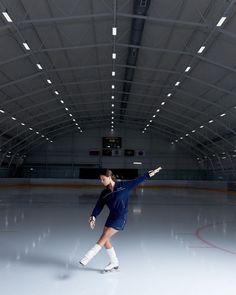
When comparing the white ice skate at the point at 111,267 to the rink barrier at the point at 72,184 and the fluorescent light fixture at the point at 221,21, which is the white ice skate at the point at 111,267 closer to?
the fluorescent light fixture at the point at 221,21

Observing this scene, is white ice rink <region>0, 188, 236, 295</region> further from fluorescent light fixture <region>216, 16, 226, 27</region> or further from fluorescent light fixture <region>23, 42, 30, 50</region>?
fluorescent light fixture <region>23, 42, 30, 50</region>

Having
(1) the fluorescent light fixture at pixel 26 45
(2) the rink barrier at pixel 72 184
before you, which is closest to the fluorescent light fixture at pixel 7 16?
(1) the fluorescent light fixture at pixel 26 45

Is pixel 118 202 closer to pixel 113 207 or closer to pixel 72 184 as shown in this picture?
pixel 113 207

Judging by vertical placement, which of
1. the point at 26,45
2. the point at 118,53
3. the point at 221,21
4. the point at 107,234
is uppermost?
the point at 118,53

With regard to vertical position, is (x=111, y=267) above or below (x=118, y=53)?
below

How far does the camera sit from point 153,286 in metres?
5.63

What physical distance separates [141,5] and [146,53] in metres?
8.12

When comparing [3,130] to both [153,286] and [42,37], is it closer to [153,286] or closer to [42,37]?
[42,37]

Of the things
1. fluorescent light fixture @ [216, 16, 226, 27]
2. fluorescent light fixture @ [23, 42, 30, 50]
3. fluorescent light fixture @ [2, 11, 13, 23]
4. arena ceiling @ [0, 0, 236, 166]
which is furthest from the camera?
fluorescent light fixture @ [23, 42, 30, 50]

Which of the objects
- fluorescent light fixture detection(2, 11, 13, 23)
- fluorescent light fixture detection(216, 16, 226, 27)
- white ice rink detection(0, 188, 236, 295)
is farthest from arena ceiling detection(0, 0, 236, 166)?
white ice rink detection(0, 188, 236, 295)

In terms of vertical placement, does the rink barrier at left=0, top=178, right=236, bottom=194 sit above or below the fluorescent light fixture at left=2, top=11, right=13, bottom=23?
below

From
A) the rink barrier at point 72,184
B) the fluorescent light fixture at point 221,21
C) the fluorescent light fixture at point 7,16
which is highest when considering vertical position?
the fluorescent light fixture at point 7,16

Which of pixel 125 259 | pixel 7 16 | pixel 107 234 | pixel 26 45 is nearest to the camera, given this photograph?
pixel 107 234

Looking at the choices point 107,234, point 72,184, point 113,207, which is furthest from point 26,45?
point 72,184
